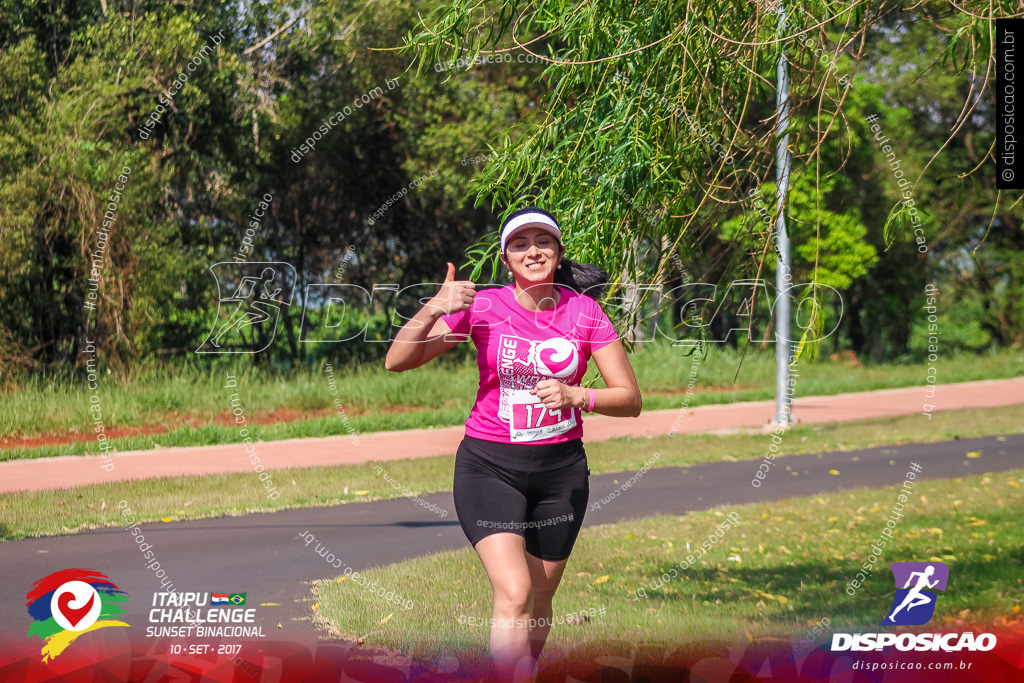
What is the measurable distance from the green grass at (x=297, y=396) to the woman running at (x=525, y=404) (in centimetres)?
911

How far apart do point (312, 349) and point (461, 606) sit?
16.1 m

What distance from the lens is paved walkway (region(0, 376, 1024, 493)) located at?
1180cm

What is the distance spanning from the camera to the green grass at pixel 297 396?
47.6ft

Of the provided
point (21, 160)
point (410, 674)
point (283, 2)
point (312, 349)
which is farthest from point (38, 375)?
point (410, 674)

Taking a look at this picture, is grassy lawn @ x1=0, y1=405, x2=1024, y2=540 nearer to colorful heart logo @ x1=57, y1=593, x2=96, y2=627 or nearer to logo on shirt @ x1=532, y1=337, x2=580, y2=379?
colorful heart logo @ x1=57, y1=593, x2=96, y2=627

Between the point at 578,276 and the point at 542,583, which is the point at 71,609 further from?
the point at 578,276

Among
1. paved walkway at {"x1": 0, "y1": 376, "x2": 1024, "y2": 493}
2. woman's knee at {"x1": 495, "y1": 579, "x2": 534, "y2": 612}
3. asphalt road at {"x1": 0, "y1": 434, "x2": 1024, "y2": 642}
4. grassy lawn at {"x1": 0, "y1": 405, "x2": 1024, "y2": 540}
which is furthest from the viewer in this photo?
paved walkway at {"x1": 0, "y1": 376, "x2": 1024, "y2": 493}

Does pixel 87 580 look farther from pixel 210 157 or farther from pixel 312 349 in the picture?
pixel 312 349

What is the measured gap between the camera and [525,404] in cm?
428

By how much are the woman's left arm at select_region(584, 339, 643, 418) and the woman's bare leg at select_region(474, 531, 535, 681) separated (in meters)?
0.67

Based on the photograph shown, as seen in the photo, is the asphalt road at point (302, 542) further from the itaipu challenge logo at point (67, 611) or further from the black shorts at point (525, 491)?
the black shorts at point (525, 491)

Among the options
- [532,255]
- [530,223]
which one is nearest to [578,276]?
[532,255]

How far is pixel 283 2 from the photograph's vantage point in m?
19.6

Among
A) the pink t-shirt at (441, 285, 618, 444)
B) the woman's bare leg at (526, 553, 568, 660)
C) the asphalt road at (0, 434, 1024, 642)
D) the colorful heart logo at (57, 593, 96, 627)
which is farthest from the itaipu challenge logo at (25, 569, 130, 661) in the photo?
the pink t-shirt at (441, 285, 618, 444)
